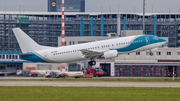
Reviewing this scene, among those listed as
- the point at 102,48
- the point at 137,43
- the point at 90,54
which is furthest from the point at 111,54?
the point at 137,43

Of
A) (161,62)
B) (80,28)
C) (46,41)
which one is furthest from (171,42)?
(161,62)

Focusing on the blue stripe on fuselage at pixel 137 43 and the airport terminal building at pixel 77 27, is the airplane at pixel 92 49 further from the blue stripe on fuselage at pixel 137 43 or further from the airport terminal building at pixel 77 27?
the airport terminal building at pixel 77 27

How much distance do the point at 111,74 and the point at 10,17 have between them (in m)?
117

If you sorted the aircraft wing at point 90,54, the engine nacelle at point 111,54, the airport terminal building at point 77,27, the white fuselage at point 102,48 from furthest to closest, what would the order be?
the airport terminal building at point 77,27 < the aircraft wing at point 90,54 < the white fuselage at point 102,48 < the engine nacelle at point 111,54

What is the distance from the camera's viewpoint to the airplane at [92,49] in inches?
2539

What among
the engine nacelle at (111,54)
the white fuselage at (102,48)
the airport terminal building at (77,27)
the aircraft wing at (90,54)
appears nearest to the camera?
the engine nacelle at (111,54)

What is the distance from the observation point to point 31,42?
227ft

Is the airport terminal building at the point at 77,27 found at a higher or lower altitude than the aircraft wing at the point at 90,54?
higher

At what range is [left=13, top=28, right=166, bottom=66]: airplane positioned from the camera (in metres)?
64.5

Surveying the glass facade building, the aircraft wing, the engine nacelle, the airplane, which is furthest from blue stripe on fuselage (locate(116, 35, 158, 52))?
the glass facade building

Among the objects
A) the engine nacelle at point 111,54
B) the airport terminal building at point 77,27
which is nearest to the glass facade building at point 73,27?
the airport terminal building at point 77,27

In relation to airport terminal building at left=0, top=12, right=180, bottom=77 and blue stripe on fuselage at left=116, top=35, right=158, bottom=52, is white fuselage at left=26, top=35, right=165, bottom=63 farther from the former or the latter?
airport terminal building at left=0, top=12, right=180, bottom=77

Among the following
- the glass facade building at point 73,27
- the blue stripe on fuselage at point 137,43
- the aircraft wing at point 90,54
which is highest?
the glass facade building at point 73,27

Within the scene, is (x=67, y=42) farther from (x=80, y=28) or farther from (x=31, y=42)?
(x=80, y=28)
